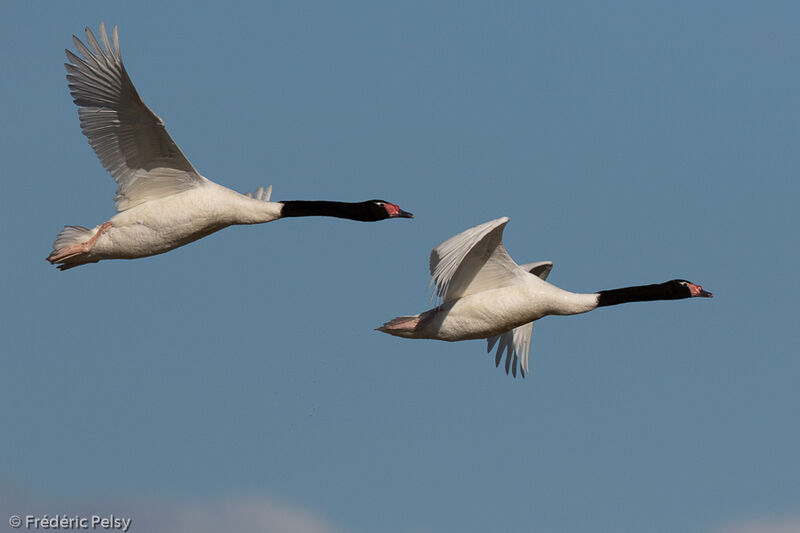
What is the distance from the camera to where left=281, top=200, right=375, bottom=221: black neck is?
22672 millimetres

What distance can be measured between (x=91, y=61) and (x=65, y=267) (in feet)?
9.60

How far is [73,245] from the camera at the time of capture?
73.7 feet

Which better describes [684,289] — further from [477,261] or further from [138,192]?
[138,192]

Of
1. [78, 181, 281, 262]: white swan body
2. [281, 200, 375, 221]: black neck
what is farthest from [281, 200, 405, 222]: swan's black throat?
[78, 181, 281, 262]: white swan body

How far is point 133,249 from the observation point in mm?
22344

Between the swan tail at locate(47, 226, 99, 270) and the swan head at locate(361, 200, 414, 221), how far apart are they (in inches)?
141

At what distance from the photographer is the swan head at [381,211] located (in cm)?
2267

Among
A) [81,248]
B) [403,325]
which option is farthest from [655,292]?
[81,248]

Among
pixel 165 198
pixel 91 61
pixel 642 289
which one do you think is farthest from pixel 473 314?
pixel 91 61

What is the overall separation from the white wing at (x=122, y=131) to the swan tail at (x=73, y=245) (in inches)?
22.5

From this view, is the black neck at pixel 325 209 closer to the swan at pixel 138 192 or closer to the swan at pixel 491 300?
the swan at pixel 138 192

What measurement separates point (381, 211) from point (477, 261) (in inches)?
59.2

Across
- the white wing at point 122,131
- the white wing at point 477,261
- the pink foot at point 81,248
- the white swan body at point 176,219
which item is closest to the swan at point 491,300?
the white wing at point 477,261

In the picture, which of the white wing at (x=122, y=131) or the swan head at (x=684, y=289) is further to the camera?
the swan head at (x=684, y=289)
